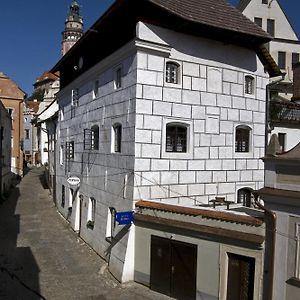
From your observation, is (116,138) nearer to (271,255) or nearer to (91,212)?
(91,212)

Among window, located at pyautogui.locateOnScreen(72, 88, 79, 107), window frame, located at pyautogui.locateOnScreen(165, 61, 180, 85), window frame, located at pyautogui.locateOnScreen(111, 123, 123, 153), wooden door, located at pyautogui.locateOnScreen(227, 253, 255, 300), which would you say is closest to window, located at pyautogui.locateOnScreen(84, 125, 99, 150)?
window frame, located at pyautogui.locateOnScreen(111, 123, 123, 153)

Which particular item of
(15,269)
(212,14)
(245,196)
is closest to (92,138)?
(15,269)

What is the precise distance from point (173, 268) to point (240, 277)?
259 centimetres

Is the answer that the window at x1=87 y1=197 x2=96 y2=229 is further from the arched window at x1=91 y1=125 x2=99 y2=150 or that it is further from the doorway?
the doorway

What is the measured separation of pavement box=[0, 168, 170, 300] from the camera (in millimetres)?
13695

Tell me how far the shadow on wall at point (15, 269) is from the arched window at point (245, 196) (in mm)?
9568

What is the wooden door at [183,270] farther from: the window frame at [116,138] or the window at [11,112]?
the window at [11,112]

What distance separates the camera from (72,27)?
8706 centimetres

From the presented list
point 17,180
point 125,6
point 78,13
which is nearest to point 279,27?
point 125,6

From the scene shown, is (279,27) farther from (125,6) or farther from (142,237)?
(142,237)

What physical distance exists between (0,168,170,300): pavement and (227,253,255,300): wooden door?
272 cm

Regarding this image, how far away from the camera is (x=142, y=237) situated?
1437 centimetres

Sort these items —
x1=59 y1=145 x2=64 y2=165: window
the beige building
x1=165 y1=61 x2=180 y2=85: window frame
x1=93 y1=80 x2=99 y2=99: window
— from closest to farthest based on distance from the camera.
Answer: x1=165 y1=61 x2=180 y2=85: window frame, x1=93 y1=80 x2=99 y2=99: window, x1=59 y1=145 x2=64 y2=165: window, the beige building

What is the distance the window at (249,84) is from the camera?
17.8 m
